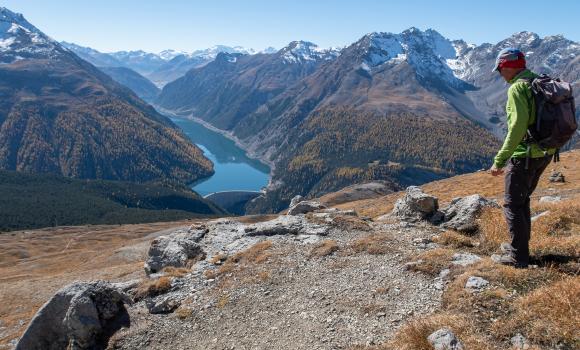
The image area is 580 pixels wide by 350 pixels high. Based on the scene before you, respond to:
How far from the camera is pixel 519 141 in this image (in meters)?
10.6

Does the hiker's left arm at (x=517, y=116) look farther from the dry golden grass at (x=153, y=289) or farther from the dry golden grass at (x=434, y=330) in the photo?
the dry golden grass at (x=153, y=289)

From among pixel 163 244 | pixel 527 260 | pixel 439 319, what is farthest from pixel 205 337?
pixel 163 244

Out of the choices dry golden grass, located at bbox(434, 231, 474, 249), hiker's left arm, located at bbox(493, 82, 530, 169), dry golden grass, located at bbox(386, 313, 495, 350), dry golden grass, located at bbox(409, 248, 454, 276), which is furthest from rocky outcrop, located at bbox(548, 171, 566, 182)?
dry golden grass, located at bbox(386, 313, 495, 350)

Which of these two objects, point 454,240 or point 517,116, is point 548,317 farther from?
point 454,240

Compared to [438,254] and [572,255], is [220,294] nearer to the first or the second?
[438,254]

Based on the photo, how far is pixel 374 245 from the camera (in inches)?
720

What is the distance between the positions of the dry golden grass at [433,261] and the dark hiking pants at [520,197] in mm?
2807

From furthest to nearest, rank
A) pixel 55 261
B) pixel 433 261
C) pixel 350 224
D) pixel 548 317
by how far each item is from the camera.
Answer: pixel 55 261
pixel 350 224
pixel 433 261
pixel 548 317

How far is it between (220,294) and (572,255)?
1233 centimetres

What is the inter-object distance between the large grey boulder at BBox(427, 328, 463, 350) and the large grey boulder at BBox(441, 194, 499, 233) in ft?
34.9

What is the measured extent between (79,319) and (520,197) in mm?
15825

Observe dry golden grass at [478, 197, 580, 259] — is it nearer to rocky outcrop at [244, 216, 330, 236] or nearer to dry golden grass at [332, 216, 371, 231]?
dry golden grass at [332, 216, 371, 231]

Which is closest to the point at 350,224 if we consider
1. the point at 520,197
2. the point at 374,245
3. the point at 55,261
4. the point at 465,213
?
the point at 374,245

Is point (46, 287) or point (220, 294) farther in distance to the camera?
point (46, 287)
